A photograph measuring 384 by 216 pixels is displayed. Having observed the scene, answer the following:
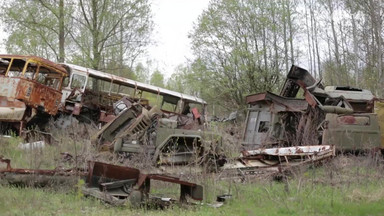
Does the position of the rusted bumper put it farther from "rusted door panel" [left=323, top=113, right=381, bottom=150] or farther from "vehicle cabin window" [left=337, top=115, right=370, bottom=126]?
"vehicle cabin window" [left=337, top=115, right=370, bottom=126]

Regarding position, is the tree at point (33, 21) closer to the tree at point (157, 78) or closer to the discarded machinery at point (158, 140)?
the discarded machinery at point (158, 140)

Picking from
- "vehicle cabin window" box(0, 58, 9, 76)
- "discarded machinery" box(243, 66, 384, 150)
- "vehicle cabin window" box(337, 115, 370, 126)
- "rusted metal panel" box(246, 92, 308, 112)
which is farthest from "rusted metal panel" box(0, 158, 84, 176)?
"vehicle cabin window" box(0, 58, 9, 76)

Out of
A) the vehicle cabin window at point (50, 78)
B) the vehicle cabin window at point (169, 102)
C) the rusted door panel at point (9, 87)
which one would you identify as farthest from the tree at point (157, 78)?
the rusted door panel at point (9, 87)

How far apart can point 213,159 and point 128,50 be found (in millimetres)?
17284

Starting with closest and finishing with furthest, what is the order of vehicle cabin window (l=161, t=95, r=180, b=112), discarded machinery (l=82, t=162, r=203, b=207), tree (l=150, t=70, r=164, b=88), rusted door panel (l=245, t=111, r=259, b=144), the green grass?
the green grass, discarded machinery (l=82, t=162, r=203, b=207), rusted door panel (l=245, t=111, r=259, b=144), vehicle cabin window (l=161, t=95, r=180, b=112), tree (l=150, t=70, r=164, b=88)

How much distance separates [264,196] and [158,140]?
3.17m

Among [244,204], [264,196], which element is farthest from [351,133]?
[244,204]

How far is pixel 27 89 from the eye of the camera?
42.0ft

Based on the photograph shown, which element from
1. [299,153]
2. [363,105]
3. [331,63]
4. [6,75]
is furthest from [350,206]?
[331,63]

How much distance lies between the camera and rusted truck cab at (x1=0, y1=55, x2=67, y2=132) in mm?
12555

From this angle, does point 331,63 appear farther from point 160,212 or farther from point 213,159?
point 160,212

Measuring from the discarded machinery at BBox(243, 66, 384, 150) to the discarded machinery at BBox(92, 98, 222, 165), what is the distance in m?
2.87

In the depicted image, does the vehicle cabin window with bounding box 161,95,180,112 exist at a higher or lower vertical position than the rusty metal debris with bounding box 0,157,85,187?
higher

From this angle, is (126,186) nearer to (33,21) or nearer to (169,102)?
(169,102)
